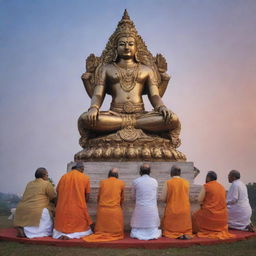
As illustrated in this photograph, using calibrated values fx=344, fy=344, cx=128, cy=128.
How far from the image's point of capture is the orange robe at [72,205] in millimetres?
5750

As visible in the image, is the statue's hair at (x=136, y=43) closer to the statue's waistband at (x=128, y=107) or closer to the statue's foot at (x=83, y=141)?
the statue's waistband at (x=128, y=107)

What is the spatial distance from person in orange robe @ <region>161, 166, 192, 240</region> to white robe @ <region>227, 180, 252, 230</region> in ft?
5.35

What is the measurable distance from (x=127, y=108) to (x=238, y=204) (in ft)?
11.6

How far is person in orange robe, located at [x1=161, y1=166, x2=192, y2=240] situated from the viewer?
579 cm

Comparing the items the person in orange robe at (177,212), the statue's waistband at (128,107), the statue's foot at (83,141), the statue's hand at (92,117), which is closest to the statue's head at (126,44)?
the statue's waistband at (128,107)

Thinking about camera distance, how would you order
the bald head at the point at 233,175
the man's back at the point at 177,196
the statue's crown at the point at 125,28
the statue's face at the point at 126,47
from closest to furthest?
the man's back at the point at 177,196
the bald head at the point at 233,175
the statue's face at the point at 126,47
the statue's crown at the point at 125,28

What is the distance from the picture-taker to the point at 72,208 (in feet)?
19.1

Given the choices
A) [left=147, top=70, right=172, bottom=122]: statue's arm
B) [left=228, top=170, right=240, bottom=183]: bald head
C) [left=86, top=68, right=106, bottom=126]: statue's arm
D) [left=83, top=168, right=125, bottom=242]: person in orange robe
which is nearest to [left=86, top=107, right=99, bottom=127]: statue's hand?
[left=86, top=68, right=106, bottom=126]: statue's arm

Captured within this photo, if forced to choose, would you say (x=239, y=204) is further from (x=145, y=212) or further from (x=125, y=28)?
(x=125, y=28)

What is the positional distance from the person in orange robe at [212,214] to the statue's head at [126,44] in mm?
4760

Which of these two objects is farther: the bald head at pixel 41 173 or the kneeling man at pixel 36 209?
the bald head at pixel 41 173

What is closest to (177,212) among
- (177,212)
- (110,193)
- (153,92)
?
(177,212)

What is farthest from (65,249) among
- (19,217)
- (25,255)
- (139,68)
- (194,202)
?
(139,68)

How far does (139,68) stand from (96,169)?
3.38 metres
